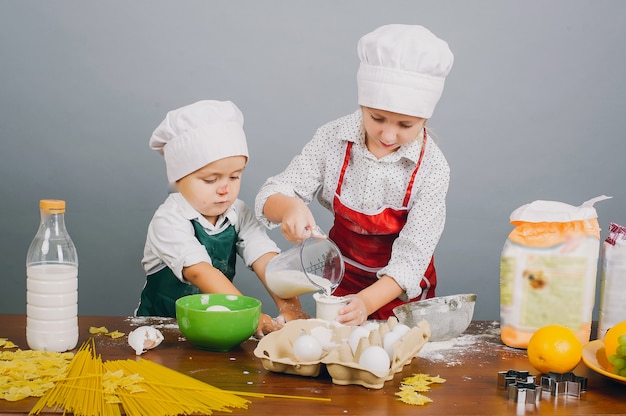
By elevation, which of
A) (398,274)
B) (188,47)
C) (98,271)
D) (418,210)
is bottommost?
(98,271)

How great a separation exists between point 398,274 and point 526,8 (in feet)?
4.46

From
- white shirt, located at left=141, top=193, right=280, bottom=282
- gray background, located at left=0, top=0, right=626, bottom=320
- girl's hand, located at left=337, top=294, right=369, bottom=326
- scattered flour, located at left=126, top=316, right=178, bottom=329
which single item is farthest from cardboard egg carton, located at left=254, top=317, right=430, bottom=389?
gray background, located at left=0, top=0, right=626, bottom=320

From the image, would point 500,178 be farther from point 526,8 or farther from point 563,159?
point 526,8

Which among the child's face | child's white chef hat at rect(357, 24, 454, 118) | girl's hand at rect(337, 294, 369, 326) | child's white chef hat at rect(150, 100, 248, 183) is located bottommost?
girl's hand at rect(337, 294, 369, 326)

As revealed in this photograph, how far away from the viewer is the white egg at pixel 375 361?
123cm

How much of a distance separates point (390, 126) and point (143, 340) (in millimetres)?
757

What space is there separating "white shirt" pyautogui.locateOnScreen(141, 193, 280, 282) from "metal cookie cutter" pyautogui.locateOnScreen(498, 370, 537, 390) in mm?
775

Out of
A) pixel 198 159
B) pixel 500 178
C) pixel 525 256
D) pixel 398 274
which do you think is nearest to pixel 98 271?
pixel 198 159

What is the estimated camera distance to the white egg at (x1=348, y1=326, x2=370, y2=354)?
52.2 inches

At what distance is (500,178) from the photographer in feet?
9.23

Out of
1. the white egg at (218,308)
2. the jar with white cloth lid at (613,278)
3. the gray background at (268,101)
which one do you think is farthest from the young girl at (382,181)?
the gray background at (268,101)

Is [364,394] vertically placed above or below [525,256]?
below

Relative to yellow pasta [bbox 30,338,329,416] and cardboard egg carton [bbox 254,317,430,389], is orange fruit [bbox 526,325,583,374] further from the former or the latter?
yellow pasta [bbox 30,338,329,416]

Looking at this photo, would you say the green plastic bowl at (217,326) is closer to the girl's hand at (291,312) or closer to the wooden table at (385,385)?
the wooden table at (385,385)
